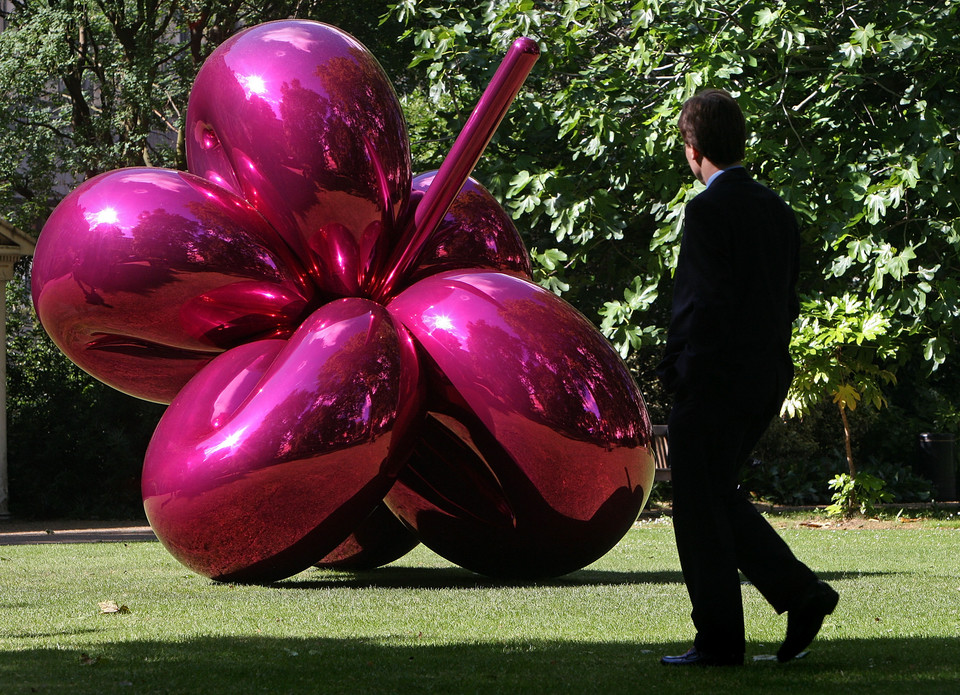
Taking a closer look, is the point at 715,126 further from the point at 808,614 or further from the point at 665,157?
the point at 665,157

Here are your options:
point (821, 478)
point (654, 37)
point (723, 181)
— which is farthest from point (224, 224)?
point (821, 478)

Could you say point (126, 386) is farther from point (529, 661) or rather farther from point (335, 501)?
point (529, 661)

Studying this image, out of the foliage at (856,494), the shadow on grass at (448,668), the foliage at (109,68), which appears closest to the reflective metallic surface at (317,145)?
the shadow on grass at (448,668)

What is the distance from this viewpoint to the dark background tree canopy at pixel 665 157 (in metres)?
11.1

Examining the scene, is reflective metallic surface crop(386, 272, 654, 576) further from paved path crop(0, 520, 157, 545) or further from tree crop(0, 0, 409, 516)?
tree crop(0, 0, 409, 516)

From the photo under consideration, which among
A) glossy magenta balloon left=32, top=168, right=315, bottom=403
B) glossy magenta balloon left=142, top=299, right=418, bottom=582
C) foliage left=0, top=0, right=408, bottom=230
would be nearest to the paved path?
foliage left=0, top=0, right=408, bottom=230

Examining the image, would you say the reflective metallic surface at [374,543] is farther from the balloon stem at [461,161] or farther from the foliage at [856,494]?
the foliage at [856,494]

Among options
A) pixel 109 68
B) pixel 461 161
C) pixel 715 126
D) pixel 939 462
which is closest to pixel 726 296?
pixel 715 126

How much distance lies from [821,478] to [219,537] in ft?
41.9

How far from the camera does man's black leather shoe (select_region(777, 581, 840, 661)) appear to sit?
4004 millimetres

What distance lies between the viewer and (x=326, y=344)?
18.0ft

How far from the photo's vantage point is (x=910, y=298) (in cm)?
1140

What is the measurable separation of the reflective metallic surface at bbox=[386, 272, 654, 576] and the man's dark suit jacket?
4.98ft

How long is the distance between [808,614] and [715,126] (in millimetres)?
1691
